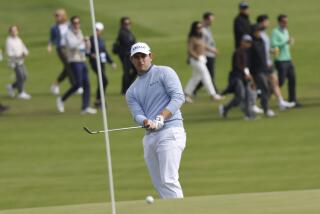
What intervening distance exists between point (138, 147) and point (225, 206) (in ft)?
34.0

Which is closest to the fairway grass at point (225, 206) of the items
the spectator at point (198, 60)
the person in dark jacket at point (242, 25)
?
the spectator at point (198, 60)

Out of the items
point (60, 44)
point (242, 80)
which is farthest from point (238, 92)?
point (60, 44)

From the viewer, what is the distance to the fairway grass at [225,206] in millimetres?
11781

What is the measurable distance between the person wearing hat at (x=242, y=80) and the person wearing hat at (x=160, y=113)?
36.0 feet

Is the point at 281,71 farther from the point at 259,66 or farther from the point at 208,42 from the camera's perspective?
the point at 208,42

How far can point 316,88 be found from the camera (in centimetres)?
3089

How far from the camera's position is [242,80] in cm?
2519

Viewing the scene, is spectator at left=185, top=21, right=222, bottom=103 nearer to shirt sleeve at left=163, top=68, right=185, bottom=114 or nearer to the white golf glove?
shirt sleeve at left=163, top=68, right=185, bottom=114

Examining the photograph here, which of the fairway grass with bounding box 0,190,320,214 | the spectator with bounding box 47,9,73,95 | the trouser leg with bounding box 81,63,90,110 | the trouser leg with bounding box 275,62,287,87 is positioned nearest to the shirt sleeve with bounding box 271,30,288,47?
the trouser leg with bounding box 275,62,287,87

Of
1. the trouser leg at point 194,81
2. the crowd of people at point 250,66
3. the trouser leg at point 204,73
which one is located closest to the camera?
the crowd of people at point 250,66

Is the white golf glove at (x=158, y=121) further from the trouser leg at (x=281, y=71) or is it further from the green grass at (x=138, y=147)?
the trouser leg at (x=281, y=71)

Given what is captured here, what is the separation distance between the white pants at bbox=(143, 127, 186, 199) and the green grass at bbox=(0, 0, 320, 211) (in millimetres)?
1667

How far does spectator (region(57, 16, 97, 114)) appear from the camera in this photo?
26578mm

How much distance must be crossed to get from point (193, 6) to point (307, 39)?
10.2 m
